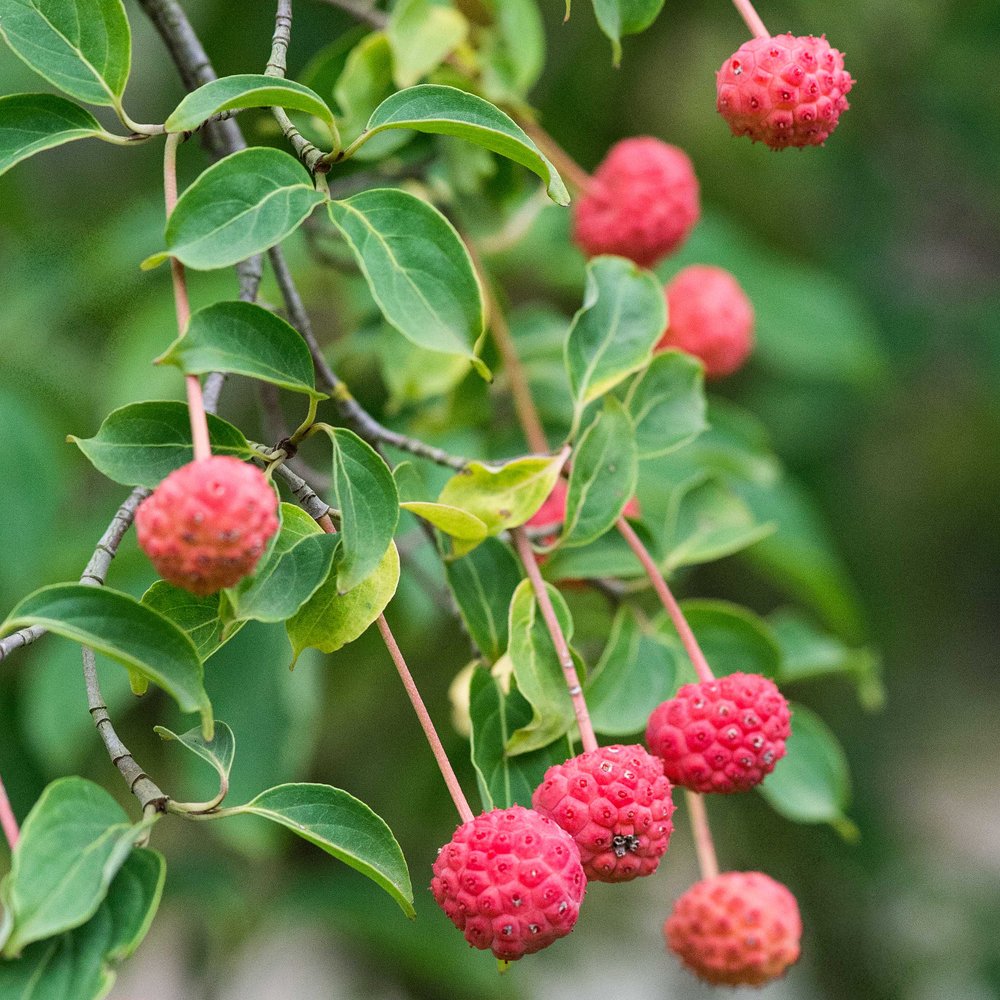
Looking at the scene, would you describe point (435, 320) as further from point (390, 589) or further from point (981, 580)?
point (981, 580)

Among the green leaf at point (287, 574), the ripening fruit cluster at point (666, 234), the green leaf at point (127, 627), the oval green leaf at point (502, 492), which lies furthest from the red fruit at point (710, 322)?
the green leaf at point (127, 627)

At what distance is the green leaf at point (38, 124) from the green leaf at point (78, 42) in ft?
0.04

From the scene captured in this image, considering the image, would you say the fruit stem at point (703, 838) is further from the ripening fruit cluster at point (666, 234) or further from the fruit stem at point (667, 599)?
the ripening fruit cluster at point (666, 234)

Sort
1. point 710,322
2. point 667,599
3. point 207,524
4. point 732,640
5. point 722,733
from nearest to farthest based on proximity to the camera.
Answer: point 207,524
point 722,733
point 667,599
point 732,640
point 710,322

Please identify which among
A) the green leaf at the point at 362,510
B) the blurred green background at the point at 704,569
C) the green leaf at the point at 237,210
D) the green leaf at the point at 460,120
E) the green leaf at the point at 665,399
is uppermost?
the green leaf at the point at 237,210

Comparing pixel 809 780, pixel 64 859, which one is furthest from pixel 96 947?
pixel 809 780

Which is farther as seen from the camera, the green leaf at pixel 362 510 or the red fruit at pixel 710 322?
the red fruit at pixel 710 322

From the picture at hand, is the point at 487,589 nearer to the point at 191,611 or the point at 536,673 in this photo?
the point at 536,673

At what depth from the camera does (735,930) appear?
920 millimetres

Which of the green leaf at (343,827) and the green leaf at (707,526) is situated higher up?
the green leaf at (343,827)

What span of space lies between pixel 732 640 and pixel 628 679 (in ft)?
0.45

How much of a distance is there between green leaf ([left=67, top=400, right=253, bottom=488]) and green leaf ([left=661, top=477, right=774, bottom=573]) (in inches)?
20.3

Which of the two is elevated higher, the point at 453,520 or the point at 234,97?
the point at 234,97

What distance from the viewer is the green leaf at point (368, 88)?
3.52ft
